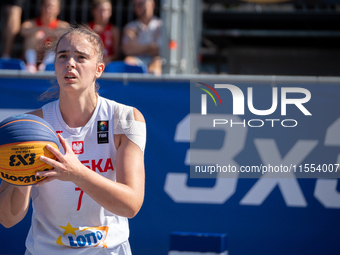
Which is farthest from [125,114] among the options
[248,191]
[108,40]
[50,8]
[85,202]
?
[50,8]

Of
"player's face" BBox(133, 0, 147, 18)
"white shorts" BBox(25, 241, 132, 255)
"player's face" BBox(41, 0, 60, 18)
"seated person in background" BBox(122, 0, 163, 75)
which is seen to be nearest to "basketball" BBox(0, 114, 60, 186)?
"white shorts" BBox(25, 241, 132, 255)

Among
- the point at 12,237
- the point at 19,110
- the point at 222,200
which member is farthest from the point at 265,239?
the point at 19,110

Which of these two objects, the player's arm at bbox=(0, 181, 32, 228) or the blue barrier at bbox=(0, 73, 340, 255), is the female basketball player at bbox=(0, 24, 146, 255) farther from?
the blue barrier at bbox=(0, 73, 340, 255)

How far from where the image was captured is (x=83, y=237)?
2240 mm

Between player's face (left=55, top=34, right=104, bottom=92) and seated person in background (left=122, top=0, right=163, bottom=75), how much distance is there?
3.43 m

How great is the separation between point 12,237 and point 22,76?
5.09ft

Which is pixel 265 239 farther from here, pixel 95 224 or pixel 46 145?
pixel 46 145

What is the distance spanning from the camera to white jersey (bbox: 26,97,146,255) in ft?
7.36

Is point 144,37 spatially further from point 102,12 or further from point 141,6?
point 102,12

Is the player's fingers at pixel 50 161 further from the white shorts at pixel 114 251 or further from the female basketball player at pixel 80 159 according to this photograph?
the white shorts at pixel 114 251

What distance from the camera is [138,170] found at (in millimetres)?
2129

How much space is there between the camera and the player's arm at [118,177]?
175cm

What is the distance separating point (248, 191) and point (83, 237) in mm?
1920

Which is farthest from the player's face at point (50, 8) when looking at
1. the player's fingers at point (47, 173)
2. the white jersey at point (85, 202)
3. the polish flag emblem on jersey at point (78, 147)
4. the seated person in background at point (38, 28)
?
the player's fingers at point (47, 173)
